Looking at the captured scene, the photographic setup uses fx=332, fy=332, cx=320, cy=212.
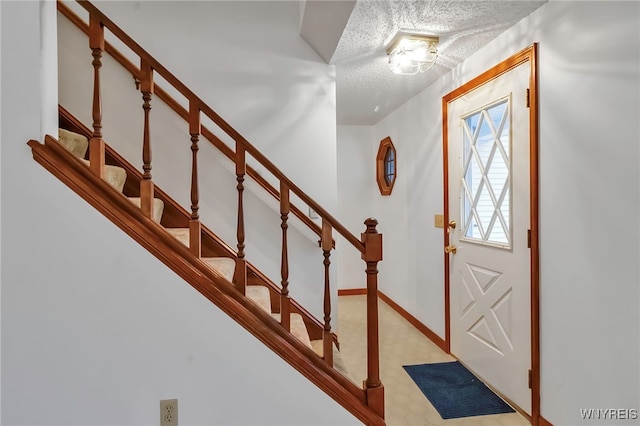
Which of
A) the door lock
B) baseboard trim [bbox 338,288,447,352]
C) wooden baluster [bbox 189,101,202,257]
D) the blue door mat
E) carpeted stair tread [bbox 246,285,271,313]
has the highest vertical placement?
wooden baluster [bbox 189,101,202,257]

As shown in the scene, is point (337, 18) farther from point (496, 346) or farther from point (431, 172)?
point (496, 346)

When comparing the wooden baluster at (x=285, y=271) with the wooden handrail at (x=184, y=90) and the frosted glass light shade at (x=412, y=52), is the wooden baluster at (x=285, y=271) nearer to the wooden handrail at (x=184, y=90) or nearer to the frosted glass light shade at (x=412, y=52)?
the wooden handrail at (x=184, y=90)

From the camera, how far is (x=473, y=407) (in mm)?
2104

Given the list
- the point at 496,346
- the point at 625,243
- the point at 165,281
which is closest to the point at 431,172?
the point at 496,346

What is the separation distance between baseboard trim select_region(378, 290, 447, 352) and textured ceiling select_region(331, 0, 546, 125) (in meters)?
2.29

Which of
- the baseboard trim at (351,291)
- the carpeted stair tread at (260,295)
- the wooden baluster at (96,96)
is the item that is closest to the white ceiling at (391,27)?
the wooden baluster at (96,96)

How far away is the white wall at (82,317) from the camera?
1.28 m

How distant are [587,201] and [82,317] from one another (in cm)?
232

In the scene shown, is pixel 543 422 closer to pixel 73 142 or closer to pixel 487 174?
pixel 487 174

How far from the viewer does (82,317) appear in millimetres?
1329

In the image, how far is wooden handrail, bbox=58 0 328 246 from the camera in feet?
7.13

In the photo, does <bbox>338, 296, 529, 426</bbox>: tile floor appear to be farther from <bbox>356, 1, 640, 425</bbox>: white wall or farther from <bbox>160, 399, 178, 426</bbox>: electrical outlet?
<bbox>160, 399, 178, 426</bbox>: electrical outlet

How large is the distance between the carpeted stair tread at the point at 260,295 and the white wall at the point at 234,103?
0.84 feet

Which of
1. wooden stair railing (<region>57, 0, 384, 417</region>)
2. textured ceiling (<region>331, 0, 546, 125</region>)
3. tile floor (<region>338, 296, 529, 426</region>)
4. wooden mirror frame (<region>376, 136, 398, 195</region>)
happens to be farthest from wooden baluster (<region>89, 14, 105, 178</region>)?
wooden mirror frame (<region>376, 136, 398, 195</region>)
